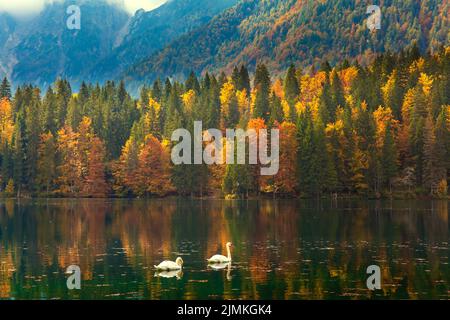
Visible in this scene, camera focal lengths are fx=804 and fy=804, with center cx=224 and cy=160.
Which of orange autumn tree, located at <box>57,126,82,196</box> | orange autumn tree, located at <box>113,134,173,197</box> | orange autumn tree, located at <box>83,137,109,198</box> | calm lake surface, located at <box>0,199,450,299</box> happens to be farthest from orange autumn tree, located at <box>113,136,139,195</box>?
calm lake surface, located at <box>0,199,450,299</box>

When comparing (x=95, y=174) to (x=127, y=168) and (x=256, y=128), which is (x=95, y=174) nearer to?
(x=127, y=168)

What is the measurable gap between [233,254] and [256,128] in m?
91.2

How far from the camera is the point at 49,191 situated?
15888 cm

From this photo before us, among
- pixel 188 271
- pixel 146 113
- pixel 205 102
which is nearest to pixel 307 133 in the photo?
pixel 205 102

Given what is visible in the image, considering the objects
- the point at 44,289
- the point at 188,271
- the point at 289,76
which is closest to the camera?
the point at 44,289

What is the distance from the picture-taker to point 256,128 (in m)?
145

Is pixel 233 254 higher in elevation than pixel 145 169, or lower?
lower

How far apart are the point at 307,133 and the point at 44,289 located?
10144 cm

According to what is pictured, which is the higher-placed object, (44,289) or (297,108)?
(297,108)

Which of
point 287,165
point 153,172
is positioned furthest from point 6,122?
point 287,165

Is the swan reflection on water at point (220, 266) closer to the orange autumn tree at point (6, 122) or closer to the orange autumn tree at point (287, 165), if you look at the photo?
the orange autumn tree at point (287, 165)
